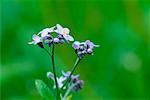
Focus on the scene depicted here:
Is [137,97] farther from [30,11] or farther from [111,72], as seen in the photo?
[30,11]

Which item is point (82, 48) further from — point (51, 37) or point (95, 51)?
point (95, 51)

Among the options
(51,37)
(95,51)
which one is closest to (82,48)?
(51,37)

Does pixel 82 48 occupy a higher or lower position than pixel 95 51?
lower

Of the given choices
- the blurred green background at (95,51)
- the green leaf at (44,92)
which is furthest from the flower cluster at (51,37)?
the blurred green background at (95,51)

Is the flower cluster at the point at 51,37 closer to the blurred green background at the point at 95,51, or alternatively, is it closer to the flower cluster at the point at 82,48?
the flower cluster at the point at 82,48

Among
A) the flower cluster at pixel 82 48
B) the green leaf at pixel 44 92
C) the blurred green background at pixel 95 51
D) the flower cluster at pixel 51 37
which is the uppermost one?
the blurred green background at pixel 95 51

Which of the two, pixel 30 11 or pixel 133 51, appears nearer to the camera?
pixel 133 51

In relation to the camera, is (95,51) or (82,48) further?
(95,51)

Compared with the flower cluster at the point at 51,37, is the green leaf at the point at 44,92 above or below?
below

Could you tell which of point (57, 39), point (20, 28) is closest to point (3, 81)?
point (20, 28)
